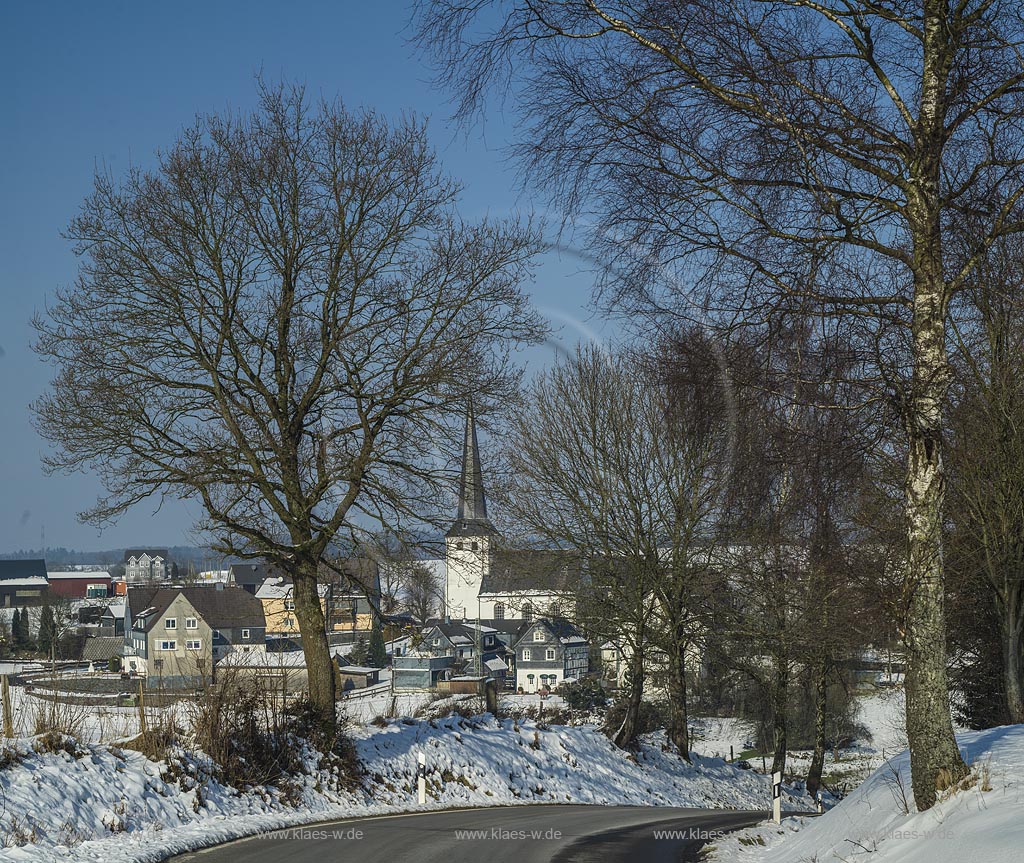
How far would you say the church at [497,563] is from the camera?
18859 millimetres

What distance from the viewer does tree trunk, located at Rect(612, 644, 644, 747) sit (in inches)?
990

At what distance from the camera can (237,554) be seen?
17.2 meters

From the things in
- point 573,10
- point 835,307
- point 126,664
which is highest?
point 573,10

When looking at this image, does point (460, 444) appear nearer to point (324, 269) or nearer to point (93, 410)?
point (324, 269)

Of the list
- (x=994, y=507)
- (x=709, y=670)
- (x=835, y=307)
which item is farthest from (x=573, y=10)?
(x=709, y=670)

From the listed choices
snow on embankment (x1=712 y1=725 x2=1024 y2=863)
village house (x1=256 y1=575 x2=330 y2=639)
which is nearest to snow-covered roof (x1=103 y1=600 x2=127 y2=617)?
village house (x1=256 y1=575 x2=330 y2=639)

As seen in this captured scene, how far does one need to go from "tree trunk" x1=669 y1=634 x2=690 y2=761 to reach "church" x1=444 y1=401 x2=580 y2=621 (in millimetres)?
3098

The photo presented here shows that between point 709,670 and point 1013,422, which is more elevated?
point 1013,422

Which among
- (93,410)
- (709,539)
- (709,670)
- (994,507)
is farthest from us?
(709,670)

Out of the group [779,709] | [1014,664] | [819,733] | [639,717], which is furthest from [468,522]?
[819,733]

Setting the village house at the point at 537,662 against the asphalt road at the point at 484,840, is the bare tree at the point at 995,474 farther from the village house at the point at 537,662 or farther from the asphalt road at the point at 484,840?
the village house at the point at 537,662

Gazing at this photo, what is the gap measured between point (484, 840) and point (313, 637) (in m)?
6.12

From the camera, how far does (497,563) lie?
27109 millimetres

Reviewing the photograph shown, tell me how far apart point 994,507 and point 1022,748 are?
10.4m
